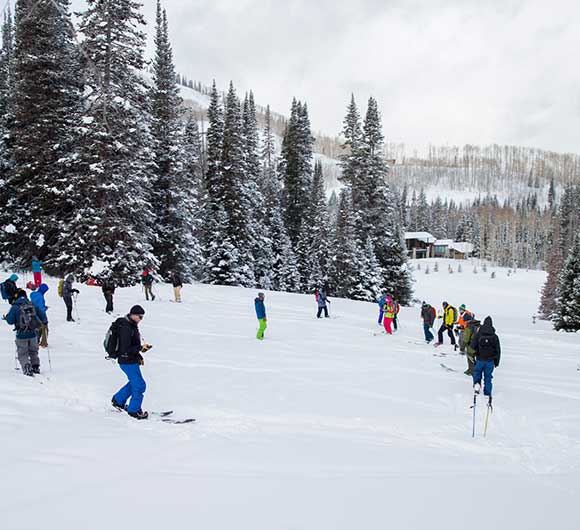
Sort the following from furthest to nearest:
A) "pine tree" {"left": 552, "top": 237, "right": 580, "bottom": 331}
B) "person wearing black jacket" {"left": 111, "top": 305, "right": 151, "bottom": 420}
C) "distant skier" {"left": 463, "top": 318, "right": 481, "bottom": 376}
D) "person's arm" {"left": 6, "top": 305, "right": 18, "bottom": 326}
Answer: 1. "pine tree" {"left": 552, "top": 237, "right": 580, "bottom": 331}
2. "distant skier" {"left": 463, "top": 318, "right": 481, "bottom": 376}
3. "person's arm" {"left": 6, "top": 305, "right": 18, "bottom": 326}
4. "person wearing black jacket" {"left": 111, "top": 305, "right": 151, "bottom": 420}

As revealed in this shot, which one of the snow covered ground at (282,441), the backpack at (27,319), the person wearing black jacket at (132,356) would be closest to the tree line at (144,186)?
the backpack at (27,319)

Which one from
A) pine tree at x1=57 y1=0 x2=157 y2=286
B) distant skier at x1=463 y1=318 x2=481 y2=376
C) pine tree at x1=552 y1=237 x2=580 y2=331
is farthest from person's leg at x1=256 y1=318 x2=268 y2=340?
pine tree at x1=552 y1=237 x2=580 y2=331

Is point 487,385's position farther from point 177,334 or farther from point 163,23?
point 163,23

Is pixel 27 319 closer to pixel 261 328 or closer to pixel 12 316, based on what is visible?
pixel 12 316

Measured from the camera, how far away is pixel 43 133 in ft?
75.3

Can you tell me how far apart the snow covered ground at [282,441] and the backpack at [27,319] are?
3.23 ft

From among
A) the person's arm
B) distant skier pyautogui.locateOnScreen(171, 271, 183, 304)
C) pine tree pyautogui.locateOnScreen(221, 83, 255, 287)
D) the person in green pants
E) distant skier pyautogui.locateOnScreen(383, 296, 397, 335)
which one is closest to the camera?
the person's arm

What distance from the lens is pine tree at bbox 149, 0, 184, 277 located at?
28875 mm

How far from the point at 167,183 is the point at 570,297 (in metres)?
28.0

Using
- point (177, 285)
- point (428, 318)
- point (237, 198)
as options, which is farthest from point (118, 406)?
point (237, 198)

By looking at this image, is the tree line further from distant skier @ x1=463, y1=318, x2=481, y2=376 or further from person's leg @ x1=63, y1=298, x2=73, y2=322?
distant skier @ x1=463, y1=318, x2=481, y2=376

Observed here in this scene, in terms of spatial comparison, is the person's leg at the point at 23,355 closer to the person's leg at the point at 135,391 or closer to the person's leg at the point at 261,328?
the person's leg at the point at 135,391

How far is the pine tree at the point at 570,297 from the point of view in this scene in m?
26.4

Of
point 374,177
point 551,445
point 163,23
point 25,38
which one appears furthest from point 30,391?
point 374,177
